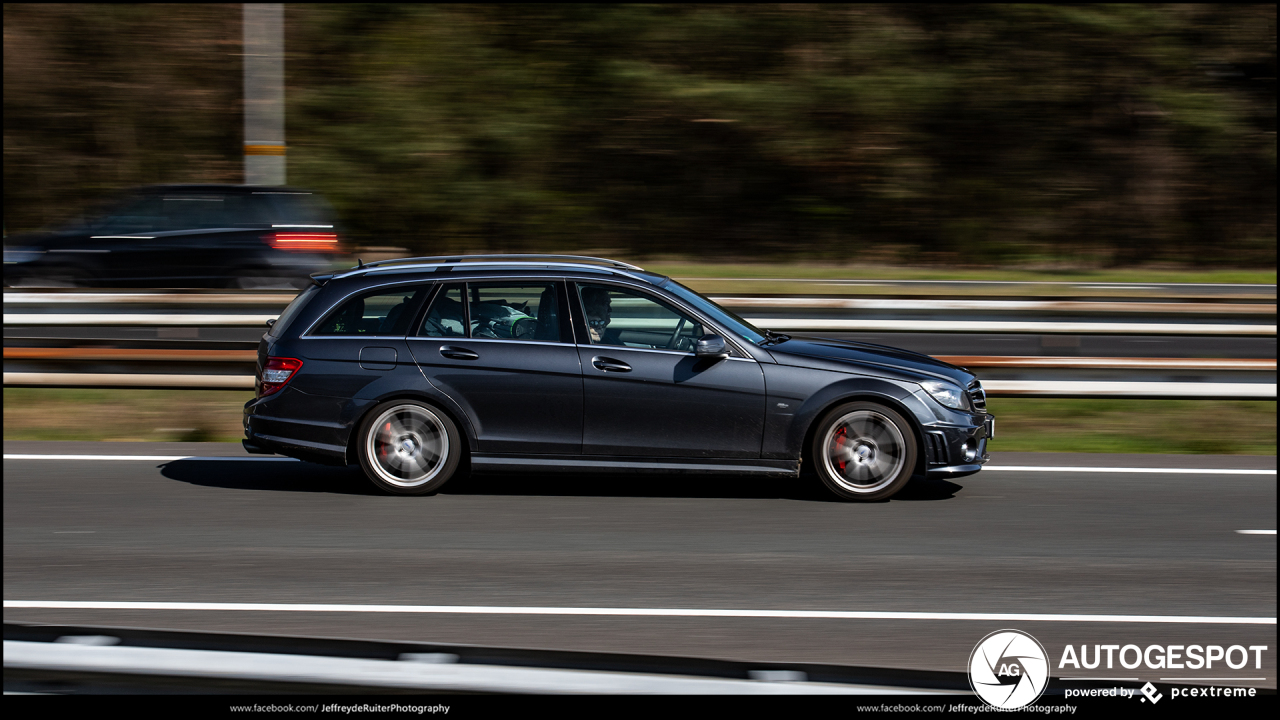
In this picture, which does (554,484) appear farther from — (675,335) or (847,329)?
(847,329)

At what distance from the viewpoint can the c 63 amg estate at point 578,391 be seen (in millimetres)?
7402

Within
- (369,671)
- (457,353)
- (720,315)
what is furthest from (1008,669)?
(457,353)

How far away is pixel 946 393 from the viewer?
7.47 metres

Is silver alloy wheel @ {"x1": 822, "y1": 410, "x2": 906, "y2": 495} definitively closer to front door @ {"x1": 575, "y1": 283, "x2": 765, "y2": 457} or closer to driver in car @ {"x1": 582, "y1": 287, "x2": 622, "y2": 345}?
front door @ {"x1": 575, "y1": 283, "x2": 765, "y2": 457}

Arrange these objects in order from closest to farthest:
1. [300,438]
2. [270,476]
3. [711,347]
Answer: [711,347], [300,438], [270,476]

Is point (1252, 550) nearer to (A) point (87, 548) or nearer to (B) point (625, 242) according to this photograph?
(A) point (87, 548)

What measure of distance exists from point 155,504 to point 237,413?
338cm

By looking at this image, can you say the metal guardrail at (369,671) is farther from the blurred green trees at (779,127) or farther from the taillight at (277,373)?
the blurred green trees at (779,127)

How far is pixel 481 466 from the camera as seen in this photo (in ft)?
24.6

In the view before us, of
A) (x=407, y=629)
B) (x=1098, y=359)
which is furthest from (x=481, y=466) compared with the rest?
(x=1098, y=359)

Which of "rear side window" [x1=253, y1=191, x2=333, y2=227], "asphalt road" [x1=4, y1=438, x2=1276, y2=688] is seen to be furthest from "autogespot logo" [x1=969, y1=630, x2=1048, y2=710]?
"rear side window" [x1=253, y1=191, x2=333, y2=227]

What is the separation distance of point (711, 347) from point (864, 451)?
1088 millimetres

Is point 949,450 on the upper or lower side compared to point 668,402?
lower

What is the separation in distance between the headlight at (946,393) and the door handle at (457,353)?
263 cm
